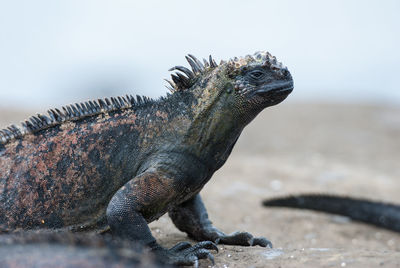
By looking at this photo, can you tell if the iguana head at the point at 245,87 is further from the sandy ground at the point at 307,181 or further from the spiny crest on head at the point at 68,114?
the sandy ground at the point at 307,181

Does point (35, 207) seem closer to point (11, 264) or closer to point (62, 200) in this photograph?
point (62, 200)

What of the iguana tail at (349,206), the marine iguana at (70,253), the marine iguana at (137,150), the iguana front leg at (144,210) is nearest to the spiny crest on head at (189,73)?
the marine iguana at (137,150)

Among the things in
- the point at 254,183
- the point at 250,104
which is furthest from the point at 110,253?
the point at 254,183

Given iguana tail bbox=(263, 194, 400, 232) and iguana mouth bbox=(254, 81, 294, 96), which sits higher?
iguana mouth bbox=(254, 81, 294, 96)

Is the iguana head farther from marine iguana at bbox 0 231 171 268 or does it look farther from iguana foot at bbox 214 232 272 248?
marine iguana at bbox 0 231 171 268

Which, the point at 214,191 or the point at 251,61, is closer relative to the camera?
the point at 251,61

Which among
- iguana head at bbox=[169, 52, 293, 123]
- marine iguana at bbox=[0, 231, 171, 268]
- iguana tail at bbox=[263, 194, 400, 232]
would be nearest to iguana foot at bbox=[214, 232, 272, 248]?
iguana head at bbox=[169, 52, 293, 123]
